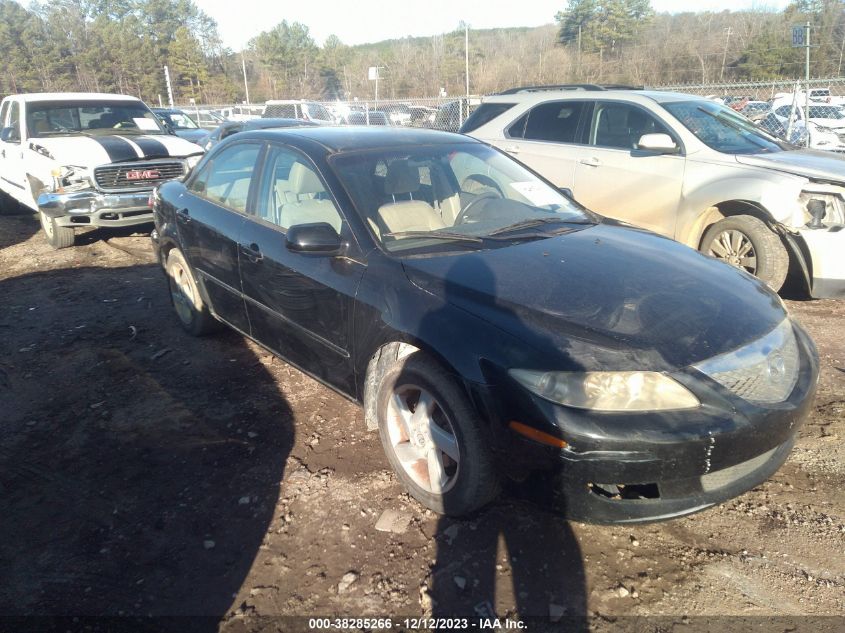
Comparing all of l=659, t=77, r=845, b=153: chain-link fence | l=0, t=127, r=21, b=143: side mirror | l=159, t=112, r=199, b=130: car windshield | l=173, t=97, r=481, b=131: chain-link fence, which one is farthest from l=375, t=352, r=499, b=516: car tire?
l=159, t=112, r=199, b=130: car windshield

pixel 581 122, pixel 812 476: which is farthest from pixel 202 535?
pixel 581 122

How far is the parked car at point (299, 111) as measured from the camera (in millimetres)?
19328

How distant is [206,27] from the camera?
195ft

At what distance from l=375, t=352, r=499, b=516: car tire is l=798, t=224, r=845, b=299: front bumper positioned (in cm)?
379

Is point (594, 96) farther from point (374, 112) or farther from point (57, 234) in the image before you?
point (374, 112)

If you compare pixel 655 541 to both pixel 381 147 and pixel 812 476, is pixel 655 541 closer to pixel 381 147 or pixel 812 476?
pixel 812 476

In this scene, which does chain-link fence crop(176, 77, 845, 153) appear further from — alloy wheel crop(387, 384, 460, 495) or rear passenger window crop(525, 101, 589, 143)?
alloy wheel crop(387, 384, 460, 495)

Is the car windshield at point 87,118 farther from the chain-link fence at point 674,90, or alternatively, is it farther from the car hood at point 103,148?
the chain-link fence at point 674,90

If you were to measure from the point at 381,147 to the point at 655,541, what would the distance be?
8.18 ft

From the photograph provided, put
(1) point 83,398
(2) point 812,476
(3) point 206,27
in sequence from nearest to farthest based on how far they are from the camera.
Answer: (2) point 812,476
(1) point 83,398
(3) point 206,27

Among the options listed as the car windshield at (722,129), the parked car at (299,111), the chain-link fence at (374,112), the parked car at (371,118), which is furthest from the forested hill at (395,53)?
the car windshield at (722,129)

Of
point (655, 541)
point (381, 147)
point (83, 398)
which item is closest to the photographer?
point (655, 541)

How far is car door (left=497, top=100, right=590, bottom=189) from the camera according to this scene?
21.6 ft

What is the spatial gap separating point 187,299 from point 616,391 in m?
3.64
